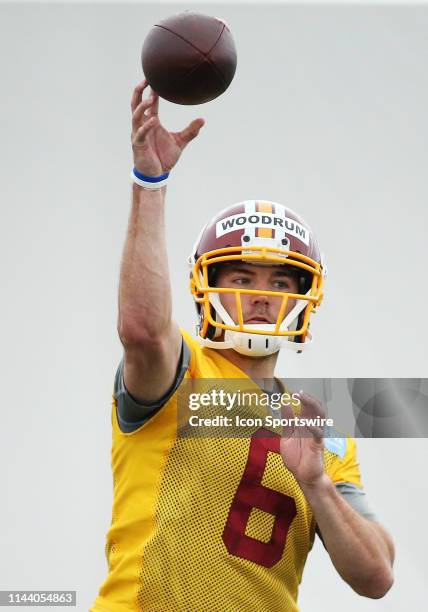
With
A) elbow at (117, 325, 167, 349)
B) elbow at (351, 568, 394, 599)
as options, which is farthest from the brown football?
elbow at (351, 568, 394, 599)

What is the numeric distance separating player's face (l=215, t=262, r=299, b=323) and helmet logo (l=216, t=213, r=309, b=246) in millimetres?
101

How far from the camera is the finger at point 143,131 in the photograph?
6.89 ft

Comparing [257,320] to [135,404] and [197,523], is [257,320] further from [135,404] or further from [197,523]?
[197,523]

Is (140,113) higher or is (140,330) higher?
(140,113)

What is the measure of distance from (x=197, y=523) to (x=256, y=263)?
713 millimetres

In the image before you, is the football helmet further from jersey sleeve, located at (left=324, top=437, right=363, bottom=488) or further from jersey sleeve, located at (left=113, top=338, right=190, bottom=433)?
jersey sleeve, located at (left=324, top=437, right=363, bottom=488)

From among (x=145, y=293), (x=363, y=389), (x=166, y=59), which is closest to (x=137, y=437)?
(x=145, y=293)

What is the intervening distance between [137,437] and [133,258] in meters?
0.45

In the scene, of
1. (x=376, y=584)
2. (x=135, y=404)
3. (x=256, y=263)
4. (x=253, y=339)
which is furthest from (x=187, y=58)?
(x=376, y=584)

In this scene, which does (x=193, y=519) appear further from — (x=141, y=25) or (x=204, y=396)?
(x=141, y=25)

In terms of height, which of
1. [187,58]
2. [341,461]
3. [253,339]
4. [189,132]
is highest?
[187,58]

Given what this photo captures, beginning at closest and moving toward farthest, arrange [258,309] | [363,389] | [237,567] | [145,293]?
[145,293], [237,567], [258,309], [363,389]

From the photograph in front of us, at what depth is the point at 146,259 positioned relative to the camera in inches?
84.4

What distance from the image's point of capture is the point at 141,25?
4812 millimetres
